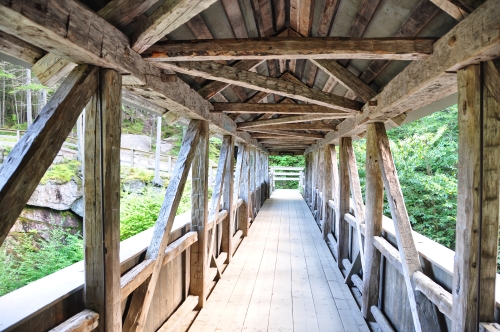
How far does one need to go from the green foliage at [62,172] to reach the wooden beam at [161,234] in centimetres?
987

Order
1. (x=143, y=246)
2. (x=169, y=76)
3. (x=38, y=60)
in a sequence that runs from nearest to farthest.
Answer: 1. (x=38, y=60)
2. (x=169, y=76)
3. (x=143, y=246)

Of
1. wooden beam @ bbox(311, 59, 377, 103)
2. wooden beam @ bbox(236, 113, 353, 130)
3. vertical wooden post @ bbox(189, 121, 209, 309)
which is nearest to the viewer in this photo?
wooden beam @ bbox(311, 59, 377, 103)

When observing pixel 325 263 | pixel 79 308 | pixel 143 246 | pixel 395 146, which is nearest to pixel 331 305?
pixel 325 263

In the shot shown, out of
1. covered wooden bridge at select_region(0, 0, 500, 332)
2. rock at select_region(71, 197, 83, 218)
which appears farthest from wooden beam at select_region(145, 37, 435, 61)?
rock at select_region(71, 197, 83, 218)

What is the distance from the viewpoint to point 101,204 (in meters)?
1.74

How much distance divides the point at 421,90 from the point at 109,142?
6.65 feet

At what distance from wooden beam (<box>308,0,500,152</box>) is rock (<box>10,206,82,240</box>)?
9.82m

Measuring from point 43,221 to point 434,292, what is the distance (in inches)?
464

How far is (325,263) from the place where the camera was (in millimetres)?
5918

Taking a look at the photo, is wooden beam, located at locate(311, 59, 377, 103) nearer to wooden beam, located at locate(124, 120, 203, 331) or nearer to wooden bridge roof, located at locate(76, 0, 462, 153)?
wooden bridge roof, located at locate(76, 0, 462, 153)

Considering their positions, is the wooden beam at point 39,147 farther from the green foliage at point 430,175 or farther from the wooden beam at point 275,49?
the green foliage at point 430,175

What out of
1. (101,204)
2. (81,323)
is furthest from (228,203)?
(81,323)

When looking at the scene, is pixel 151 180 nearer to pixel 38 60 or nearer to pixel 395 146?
pixel 395 146

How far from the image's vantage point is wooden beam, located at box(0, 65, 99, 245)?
118 centimetres
